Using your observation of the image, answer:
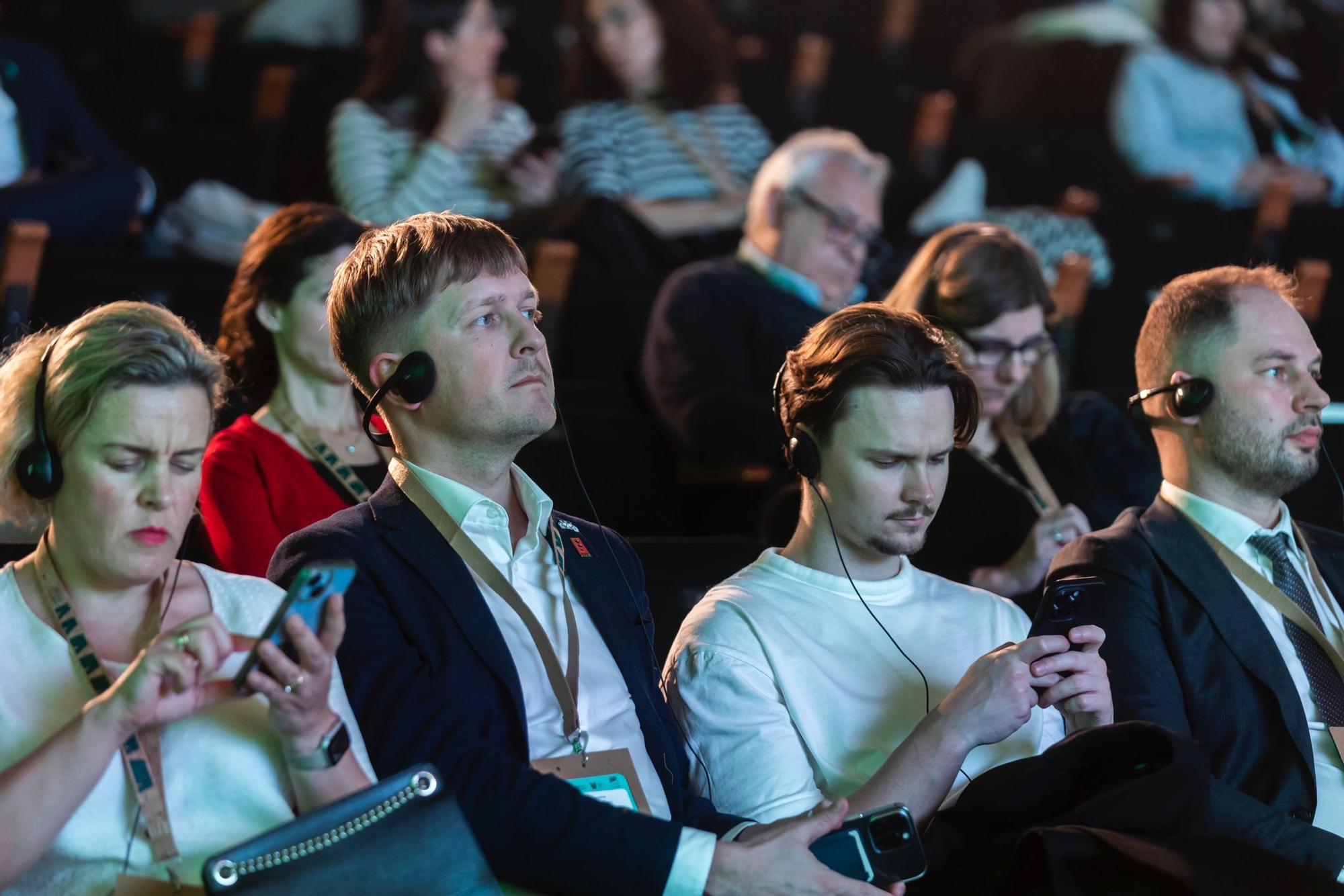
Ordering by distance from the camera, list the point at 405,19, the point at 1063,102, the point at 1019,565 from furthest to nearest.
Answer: the point at 1063,102
the point at 405,19
the point at 1019,565

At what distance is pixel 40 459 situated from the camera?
1.51 meters

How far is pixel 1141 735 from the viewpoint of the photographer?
1659 mm

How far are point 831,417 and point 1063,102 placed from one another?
13.0 ft

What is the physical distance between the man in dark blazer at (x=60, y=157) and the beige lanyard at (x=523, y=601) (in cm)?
198

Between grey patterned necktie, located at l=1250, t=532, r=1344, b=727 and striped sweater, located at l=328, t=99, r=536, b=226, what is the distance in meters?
2.29

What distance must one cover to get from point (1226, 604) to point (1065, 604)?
0.43 meters

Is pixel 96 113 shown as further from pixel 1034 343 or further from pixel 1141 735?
pixel 1141 735

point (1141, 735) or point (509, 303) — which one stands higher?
point (509, 303)

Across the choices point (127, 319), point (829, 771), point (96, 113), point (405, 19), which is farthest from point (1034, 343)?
point (96, 113)

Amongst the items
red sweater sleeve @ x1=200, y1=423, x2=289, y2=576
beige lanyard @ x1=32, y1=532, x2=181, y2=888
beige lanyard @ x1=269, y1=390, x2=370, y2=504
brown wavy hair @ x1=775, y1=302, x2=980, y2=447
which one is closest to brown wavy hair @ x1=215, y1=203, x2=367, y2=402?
beige lanyard @ x1=269, y1=390, x2=370, y2=504

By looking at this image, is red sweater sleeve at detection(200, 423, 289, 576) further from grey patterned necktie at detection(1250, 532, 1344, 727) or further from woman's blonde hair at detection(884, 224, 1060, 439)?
grey patterned necktie at detection(1250, 532, 1344, 727)

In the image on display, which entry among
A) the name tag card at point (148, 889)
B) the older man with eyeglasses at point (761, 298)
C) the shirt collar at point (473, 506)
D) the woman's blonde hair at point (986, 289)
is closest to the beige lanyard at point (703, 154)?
the older man with eyeglasses at point (761, 298)

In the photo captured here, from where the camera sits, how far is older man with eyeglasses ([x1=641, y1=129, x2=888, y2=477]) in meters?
3.01

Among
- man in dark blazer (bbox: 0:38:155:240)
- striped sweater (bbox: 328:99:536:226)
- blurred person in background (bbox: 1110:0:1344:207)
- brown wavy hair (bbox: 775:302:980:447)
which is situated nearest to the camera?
brown wavy hair (bbox: 775:302:980:447)
